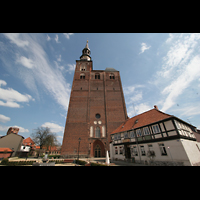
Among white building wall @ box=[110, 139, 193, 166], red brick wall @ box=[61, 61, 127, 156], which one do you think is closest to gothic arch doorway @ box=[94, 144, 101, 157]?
red brick wall @ box=[61, 61, 127, 156]

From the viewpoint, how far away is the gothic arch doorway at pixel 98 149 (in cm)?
2246

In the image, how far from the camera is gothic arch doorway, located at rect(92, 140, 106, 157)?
73.7 feet

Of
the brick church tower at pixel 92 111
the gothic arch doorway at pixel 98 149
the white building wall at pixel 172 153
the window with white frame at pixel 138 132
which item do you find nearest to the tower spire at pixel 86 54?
the brick church tower at pixel 92 111

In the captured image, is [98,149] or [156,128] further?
[98,149]

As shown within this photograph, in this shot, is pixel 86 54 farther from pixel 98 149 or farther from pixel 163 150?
pixel 163 150

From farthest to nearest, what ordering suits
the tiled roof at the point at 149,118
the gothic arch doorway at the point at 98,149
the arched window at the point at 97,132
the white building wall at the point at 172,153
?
the arched window at the point at 97,132 < the gothic arch doorway at the point at 98,149 < the tiled roof at the point at 149,118 < the white building wall at the point at 172,153

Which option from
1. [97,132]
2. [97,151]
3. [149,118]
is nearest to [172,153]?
[149,118]

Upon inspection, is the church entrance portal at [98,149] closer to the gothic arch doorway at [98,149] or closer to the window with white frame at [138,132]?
the gothic arch doorway at [98,149]

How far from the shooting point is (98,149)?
2302 centimetres

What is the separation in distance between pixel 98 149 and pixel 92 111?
31.3ft
